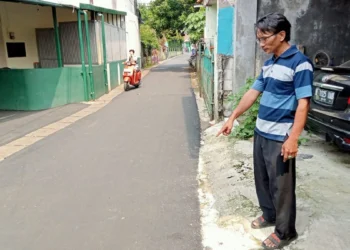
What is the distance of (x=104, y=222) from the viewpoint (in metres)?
3.32

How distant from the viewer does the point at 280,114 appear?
2422 mm

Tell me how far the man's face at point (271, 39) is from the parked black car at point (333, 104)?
65.9 inches

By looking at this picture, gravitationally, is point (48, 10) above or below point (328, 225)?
above

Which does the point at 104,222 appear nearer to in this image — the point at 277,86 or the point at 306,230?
the point at 306,230

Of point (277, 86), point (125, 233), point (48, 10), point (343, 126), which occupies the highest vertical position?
point (48, 10)

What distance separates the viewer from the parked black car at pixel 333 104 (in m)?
3.62

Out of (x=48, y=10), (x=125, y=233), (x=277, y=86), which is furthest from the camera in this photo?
(x=48, y=10)

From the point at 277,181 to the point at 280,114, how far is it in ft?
1.68

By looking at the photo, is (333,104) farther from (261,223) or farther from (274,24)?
(274,24)

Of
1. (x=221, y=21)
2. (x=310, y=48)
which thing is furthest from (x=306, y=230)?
(x=221, y=21)

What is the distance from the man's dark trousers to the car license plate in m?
1.62

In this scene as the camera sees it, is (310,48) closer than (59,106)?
Yes

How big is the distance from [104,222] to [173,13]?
26.2 metres

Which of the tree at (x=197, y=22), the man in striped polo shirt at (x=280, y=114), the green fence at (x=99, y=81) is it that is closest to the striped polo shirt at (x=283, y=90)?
the man in striped polo shirt at (x=280, y=114)
